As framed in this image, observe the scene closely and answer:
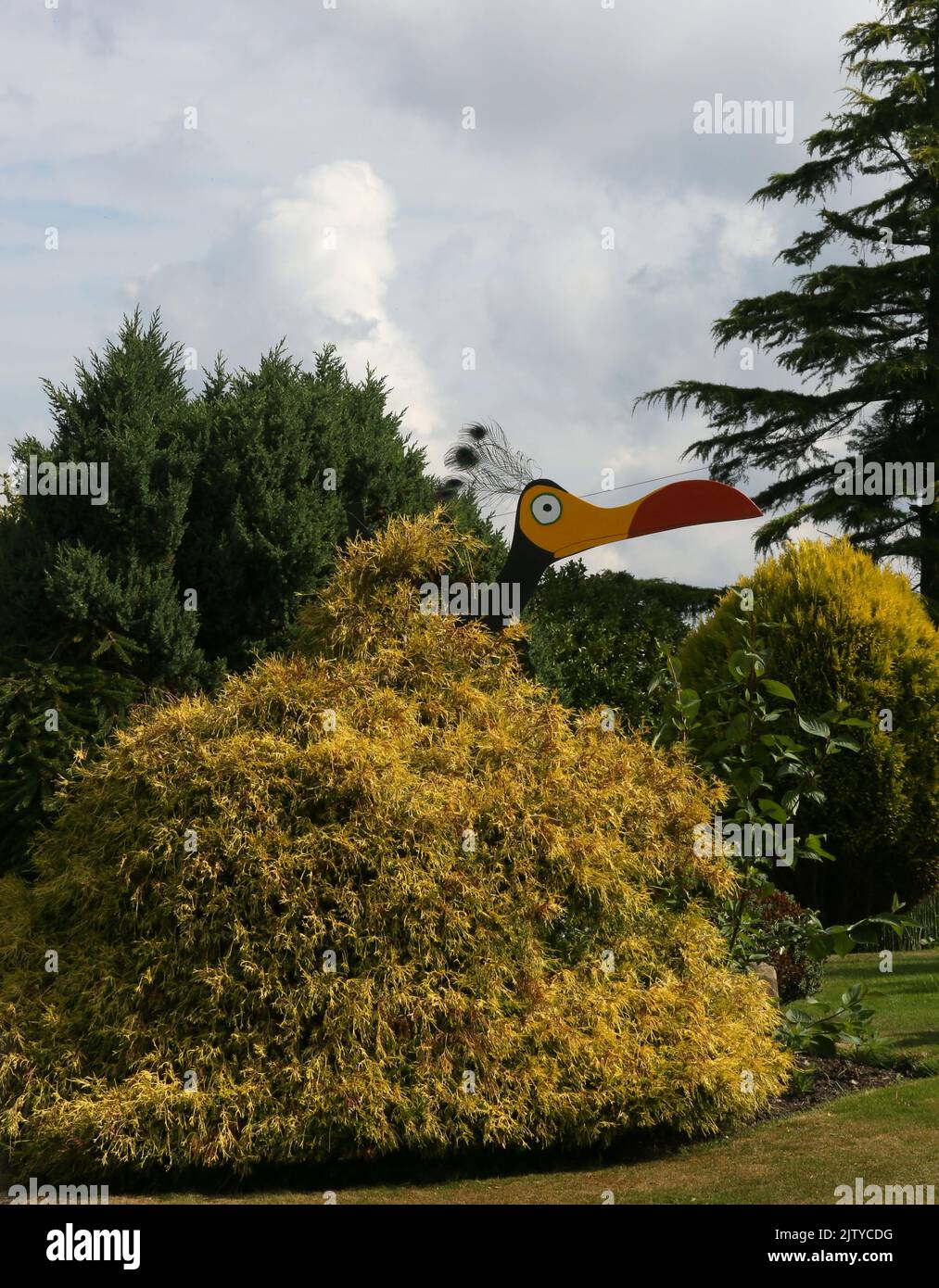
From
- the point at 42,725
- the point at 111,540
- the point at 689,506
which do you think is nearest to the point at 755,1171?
the point at 689,506

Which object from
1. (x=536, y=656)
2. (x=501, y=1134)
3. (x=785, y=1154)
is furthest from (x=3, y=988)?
(x=536, y=656)

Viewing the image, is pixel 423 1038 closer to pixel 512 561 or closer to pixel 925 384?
pixel 512 561

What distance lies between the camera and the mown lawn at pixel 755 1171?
4867 mm

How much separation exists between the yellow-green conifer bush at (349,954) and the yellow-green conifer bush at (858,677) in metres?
6.39

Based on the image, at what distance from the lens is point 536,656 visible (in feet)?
29.5

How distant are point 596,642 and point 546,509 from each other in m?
4.75

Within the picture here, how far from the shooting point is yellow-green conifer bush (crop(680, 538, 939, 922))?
1236cm

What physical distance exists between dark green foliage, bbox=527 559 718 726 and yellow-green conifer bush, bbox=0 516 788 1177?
3092 mm
